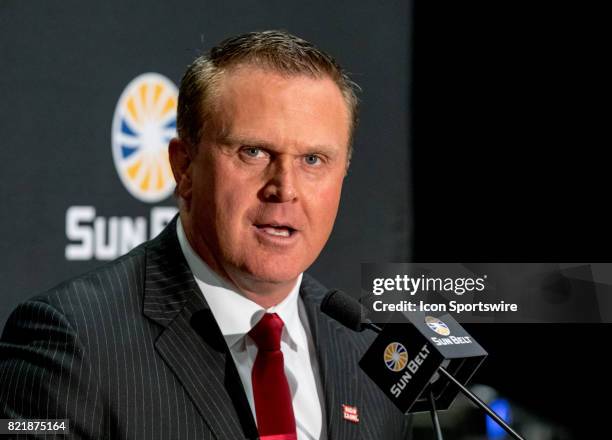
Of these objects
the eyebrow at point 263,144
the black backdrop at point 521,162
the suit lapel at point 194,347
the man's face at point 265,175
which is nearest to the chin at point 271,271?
the man's face at point 265,175

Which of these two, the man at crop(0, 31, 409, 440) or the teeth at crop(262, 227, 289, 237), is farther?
the teeth at crop(262, 227, 289, 237)

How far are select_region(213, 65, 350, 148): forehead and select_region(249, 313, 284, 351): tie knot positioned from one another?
0.38 metres

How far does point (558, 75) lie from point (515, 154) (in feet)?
1.11

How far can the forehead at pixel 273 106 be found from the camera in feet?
5.96

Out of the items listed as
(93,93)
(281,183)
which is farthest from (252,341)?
(93,93)

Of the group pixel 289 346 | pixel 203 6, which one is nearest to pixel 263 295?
pixel 289 346

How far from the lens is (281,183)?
1801mm

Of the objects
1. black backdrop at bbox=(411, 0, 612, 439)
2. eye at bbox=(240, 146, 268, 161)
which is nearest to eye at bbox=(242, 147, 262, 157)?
eye at bbox=(240, 146, 268, 161)

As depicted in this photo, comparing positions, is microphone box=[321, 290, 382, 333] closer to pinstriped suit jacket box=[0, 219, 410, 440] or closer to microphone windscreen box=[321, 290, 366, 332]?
microphone windscreen box=[321, 290, 366, 332]

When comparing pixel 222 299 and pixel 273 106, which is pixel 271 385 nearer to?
pixel 222 299

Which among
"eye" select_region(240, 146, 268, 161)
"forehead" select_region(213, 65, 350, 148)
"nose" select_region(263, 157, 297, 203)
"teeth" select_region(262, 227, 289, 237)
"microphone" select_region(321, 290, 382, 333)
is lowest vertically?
"microphone" select_region(321, 290, 382, 333)

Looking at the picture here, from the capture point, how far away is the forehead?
5.96 ft

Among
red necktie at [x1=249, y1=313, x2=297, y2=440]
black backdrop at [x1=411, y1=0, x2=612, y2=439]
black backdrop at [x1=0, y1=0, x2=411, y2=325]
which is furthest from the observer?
black backdrop at [x1=411, y1=0, x2=612, y2=439]

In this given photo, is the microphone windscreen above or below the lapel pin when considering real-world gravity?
above
